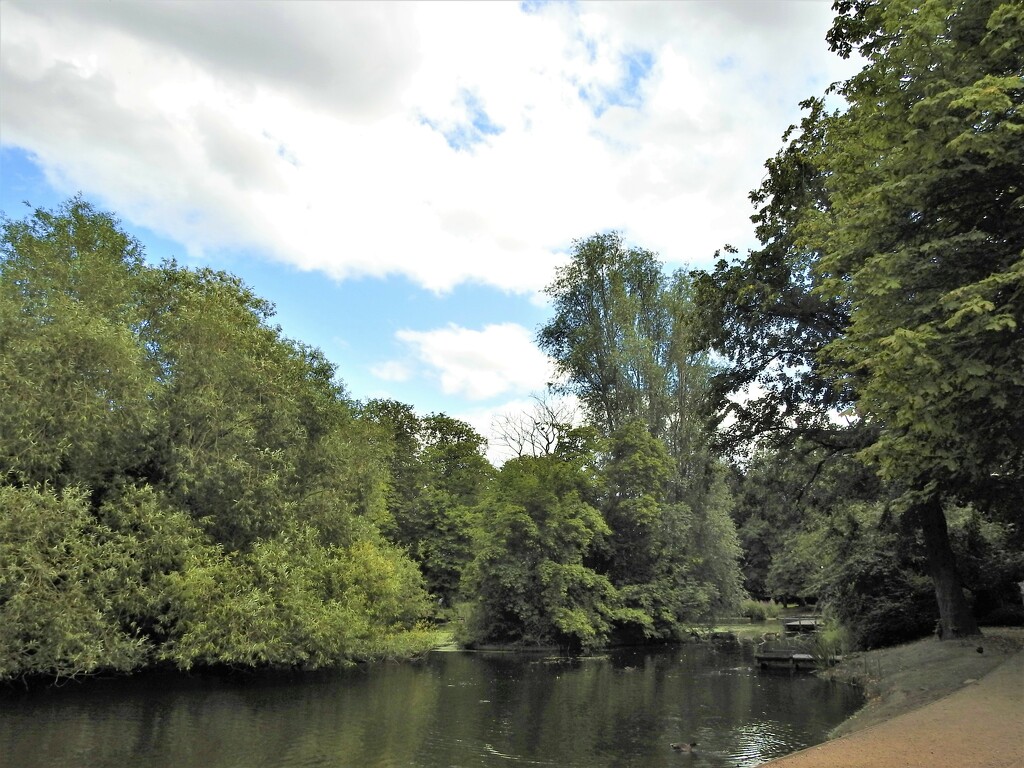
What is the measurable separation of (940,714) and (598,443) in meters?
27.2

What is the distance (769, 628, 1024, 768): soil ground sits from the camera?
372 inches

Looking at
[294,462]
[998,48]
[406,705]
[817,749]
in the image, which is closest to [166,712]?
[406,705]

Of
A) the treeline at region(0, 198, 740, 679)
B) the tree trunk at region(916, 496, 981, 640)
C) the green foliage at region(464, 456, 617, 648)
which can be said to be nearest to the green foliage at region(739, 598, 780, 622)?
the treeline at region(0, 198, 740, 679)

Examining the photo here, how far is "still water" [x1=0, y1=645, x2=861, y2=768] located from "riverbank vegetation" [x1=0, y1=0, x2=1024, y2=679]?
4.52 feet

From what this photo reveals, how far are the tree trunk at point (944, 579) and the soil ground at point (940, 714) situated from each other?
591 millimetres

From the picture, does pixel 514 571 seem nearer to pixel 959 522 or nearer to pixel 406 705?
pixel 406 705

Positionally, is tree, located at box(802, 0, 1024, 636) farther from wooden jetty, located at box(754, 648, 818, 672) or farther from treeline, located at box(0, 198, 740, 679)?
wooden jetty, located at box(754, 648, 818, 672)

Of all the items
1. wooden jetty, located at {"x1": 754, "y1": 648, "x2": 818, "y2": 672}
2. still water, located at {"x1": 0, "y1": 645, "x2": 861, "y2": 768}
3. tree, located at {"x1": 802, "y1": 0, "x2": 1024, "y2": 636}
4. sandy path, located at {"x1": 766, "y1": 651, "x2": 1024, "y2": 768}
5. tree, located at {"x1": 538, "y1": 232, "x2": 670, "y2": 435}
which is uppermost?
tree, located at {"x1": 538, "y1": 232, "x2": 670, "y2": 435}

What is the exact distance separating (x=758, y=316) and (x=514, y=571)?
1958cm

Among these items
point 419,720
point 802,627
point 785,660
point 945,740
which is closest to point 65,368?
point 419,720

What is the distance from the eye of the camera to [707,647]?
3844cm

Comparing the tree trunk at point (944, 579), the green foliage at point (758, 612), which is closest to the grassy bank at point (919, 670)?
the tree trunk at point (944, 579)

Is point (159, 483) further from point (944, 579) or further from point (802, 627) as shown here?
point (802, 627)

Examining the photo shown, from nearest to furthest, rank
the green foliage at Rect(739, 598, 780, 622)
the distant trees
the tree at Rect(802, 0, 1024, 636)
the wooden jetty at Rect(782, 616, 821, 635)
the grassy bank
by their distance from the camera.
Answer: the tree at Rect(802, 0, 1024, 636)
the grassy bank
the distant trees
the wooden jetty at Rect(782, 616, 821, 635)
the green foliage at Rect(739, 598, 780, 622)
